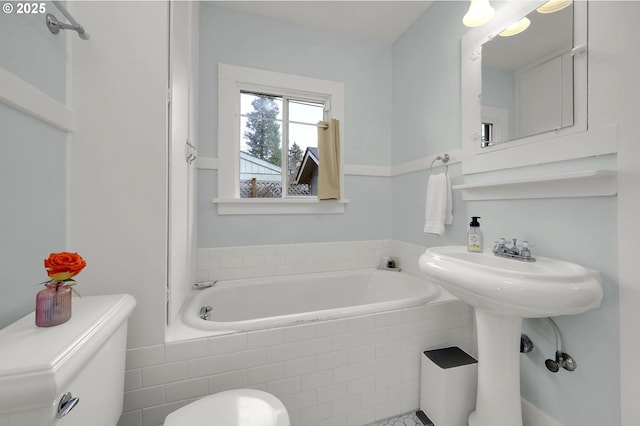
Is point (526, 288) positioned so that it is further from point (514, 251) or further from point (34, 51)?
point (34, 51)

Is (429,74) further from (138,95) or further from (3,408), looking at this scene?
(3,408)

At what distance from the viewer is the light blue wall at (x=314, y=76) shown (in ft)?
6.51

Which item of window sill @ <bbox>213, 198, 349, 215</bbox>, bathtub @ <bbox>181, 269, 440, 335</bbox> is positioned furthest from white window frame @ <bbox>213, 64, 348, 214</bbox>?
bathtub @ <bbox>181, 269, 440, 335</bbox>

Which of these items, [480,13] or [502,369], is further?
[480,13]

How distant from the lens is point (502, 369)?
1.14 meters

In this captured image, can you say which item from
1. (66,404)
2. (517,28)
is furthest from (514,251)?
(66,404)

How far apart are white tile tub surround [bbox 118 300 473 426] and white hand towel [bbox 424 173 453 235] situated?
51 cm

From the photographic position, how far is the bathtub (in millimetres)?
1708

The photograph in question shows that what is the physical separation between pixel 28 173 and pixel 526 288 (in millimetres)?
1592

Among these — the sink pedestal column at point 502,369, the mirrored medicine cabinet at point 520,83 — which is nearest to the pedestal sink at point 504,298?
the sink pedestal column at point 502,369

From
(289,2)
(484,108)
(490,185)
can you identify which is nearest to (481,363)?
(490,185)

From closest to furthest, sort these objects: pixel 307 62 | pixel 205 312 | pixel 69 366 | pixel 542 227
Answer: pixel 69 366, pixel 542 227, pixel 205 312, pixel 307 62

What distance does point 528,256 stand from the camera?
1175 millimetres

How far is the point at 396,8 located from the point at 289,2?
84cm
